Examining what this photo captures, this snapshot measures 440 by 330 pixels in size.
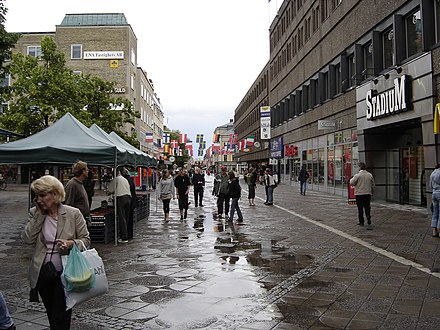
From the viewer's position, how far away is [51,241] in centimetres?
382

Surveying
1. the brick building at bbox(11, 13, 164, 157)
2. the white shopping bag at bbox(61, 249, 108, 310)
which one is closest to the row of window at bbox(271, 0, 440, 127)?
the white shopping bag at bbox(61, 249, 108, 310)

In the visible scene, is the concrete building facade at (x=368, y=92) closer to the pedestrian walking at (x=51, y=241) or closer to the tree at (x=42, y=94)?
the pedestrian walking at (x=51, y=241)

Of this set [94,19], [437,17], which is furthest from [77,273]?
[94,19]

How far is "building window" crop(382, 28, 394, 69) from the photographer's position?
19719 mm

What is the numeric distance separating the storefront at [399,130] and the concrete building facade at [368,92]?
1.4 inches

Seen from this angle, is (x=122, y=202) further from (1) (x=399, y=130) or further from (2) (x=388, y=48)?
(1) (x=399, y=130)

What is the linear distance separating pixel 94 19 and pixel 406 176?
4224 centimetres

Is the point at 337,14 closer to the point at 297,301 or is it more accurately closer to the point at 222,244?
the point at 222,244

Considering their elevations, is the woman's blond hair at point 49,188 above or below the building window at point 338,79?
below

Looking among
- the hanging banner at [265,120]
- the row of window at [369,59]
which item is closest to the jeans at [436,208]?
the row of window at [369,59]

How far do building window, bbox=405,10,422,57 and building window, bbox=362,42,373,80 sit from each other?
3.22 m

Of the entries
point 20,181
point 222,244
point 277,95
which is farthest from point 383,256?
point 20,181

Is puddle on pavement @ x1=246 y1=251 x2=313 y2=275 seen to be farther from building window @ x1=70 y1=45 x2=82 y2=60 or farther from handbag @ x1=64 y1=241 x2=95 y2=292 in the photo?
building window @ x1=70 y1=45 x2=82 y2=60

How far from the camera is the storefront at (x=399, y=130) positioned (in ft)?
52.6
